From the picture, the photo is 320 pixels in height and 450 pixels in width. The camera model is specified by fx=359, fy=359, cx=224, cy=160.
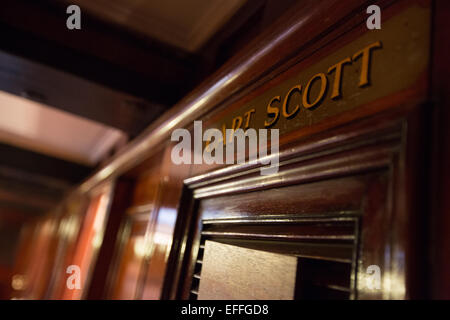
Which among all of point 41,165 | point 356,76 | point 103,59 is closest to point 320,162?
point 356,76

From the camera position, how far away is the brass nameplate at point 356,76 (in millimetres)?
852

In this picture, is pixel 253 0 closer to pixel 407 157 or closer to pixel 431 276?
pixel 407 157

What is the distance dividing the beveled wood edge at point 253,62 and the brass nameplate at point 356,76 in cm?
12

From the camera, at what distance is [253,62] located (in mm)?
1513

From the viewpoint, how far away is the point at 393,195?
0.77 m

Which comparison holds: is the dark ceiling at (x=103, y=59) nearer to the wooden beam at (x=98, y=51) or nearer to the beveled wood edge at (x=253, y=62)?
the wooden beam at (x=98, y=51)

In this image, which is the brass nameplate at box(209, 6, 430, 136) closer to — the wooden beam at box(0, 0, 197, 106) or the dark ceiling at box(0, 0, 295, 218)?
the dark ceiling at box(0, 0, 295, 218)

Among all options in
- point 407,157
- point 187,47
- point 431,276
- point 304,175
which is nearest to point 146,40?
point 187,47

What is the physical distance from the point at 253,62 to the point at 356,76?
1.96 feet

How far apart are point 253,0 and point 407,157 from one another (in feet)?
5.45

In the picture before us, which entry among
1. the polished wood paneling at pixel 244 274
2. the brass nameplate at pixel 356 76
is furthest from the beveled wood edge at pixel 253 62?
the polished wood paneling at pixel 244 274

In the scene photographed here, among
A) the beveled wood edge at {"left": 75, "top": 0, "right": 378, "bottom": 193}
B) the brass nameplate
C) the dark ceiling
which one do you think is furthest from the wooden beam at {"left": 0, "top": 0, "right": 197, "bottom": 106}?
the brass nameplate

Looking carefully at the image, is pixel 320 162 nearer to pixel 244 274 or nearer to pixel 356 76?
pixel 356 76
